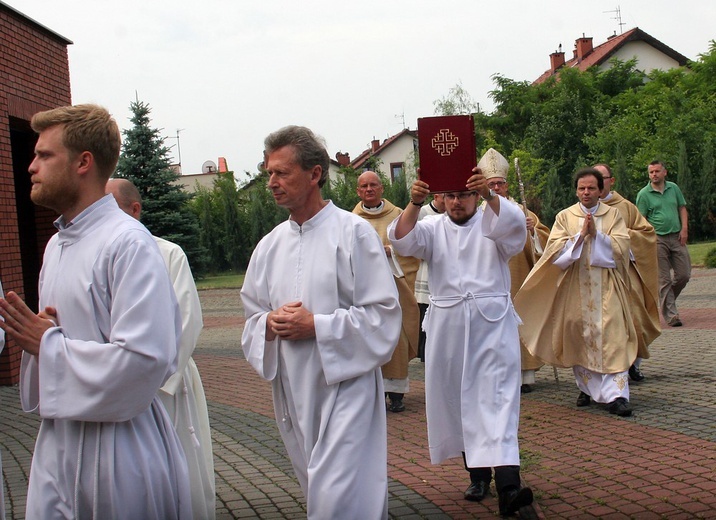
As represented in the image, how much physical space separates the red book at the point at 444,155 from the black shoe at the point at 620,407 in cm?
328

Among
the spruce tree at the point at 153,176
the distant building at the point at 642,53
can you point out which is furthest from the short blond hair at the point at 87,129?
the distant building at the point at 642,53

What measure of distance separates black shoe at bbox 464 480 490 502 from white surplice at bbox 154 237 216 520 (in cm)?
166

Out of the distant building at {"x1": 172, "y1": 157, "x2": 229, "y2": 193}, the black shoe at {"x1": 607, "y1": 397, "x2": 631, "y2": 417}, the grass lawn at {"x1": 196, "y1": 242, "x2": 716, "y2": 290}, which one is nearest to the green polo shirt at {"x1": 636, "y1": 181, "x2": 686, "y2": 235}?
the black shoe at {"x1": 607, "y1": 397, "x2": 631, "y2": 417}

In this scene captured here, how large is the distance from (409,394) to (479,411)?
4.32 meters

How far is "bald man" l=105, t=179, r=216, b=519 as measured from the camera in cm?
498

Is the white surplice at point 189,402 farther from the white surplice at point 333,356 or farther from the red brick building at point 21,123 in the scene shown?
the red brick building at point 21,123

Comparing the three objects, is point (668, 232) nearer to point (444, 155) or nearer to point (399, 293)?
point (399, 293)

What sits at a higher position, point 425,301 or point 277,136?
point 277,136

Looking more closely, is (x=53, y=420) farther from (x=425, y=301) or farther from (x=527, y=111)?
(x=527, y=111)

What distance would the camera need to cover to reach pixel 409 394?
1028 cm

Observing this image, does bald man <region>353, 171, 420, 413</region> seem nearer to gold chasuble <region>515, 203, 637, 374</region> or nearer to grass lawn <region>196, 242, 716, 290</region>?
gold chasuble <region>515, 203, 637, 374</region>

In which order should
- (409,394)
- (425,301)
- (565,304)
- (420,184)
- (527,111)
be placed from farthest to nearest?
1. (527,111)
2. (425,301)
3. (409,394)
4. (565,304)
5. (420,184)

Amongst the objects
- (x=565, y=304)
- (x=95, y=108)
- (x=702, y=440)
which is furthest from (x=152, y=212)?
(x=95, y=108)

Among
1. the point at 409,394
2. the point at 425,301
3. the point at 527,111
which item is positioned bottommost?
the point at 409,394
